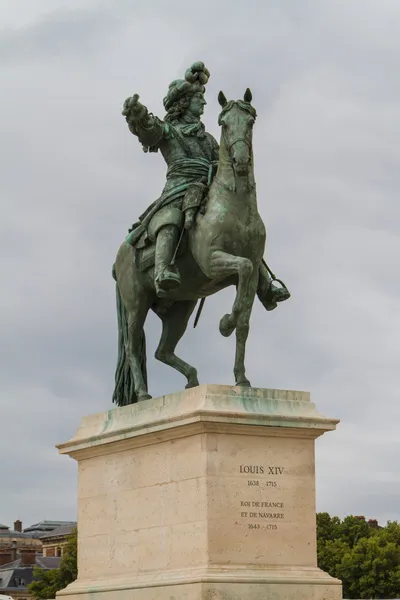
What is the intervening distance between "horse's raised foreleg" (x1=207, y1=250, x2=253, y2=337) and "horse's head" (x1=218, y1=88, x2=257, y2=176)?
1218mm

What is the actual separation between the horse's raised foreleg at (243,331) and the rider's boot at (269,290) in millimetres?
1031

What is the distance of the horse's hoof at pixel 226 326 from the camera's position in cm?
2103

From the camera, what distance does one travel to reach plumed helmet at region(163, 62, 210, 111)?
23.2 metres

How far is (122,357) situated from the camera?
24.1 meters

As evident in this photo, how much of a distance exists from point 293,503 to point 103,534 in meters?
3.17

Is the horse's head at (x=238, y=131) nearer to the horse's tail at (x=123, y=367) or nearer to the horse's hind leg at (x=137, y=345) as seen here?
the horse's hind leg at (x=137, y=345)

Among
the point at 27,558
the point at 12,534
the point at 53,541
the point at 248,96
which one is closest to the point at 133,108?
the point at 248,96

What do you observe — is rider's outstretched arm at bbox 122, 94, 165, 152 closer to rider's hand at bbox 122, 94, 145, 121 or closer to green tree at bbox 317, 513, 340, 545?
rider's hand at bbox 122, 94, 145, 121

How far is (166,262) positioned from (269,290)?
167cm

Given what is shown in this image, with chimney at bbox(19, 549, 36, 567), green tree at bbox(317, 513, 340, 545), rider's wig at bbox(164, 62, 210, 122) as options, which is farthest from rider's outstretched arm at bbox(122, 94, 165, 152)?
chimney at bbox(19, 549, 36, 567)

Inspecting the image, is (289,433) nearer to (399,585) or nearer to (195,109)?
(195,109)

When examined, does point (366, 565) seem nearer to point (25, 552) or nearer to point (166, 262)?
point (166, 262)

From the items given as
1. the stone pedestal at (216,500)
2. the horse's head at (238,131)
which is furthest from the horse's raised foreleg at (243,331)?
the horse's head at (238,131)

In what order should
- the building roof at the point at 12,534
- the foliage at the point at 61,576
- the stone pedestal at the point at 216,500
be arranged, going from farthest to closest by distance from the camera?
the building roof at the point at 12,534
the foliage at the point at 61,576
the stone pedestal at the point at 216,500
